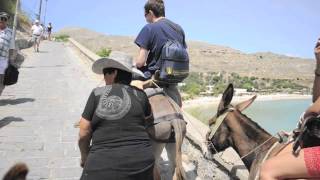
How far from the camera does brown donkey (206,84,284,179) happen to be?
5824mm

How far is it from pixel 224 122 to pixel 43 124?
215 inches

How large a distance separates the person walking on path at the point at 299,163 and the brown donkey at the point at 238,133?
1.45 meters

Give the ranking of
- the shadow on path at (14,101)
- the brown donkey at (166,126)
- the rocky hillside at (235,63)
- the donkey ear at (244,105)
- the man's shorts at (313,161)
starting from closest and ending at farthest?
the man's shorts at (313,161)
the brown donkey at (166,126)
the donkey ear at (244,105)
the shadow on path at (14,101)
the rocky hillside at (235,63)

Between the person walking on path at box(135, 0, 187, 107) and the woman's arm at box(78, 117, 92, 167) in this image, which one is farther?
the person walking on path at box(135, 0, 187, 107)

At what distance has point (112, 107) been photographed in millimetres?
4398

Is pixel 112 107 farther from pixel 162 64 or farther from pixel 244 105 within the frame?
pixel 244 105

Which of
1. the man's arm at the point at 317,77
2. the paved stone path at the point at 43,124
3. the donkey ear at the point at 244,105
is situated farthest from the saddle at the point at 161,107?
the paved stone path at the point at 43,124

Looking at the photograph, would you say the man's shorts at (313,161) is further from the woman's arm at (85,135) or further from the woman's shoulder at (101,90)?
the woman's arm at (85,135)

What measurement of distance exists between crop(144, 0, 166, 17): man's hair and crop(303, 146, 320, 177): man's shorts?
7.96ft

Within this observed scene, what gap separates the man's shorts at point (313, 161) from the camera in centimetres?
397

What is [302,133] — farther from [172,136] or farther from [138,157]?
[172,136]

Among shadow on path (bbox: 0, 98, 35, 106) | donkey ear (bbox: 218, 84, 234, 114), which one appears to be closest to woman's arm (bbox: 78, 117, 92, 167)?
donkey ear (bbox: 218, 84, 234, 114)

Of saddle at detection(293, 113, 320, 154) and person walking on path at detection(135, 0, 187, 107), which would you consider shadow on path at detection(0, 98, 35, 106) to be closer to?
person walking on path at detection(135, 0, 187, 107)

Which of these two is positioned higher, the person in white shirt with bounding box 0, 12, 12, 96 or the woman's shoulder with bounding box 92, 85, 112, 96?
the woman's shoulder with bounding box 92, 85, 112, 96
